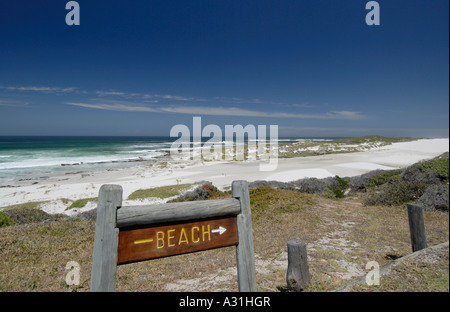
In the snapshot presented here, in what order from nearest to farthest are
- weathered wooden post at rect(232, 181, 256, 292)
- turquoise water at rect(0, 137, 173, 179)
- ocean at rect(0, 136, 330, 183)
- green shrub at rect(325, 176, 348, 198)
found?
1. weathered wooden post at rect(232, 181, 256, 292)
2. green shrub at rect(325, 176, 348, 198)
3. ocean at rect(0, 136, 330, 183)
4. turquoise water at rect(0, 137, 173, 179)

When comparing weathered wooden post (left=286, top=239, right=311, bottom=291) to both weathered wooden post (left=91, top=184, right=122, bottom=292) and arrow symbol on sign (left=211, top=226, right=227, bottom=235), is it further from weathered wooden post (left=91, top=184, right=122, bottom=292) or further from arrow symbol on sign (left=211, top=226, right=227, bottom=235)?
weathered wooden post (left=91, top=184, right=122, bottom=292)

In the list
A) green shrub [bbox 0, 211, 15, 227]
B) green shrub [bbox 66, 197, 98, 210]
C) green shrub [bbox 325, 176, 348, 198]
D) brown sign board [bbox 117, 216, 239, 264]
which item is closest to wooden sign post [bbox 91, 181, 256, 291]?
brown sign board [bbox 117, 216, 239, 264]

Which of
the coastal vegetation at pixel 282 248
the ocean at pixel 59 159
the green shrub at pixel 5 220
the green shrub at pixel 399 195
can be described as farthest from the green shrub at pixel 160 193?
the ocean at pixel 59 159

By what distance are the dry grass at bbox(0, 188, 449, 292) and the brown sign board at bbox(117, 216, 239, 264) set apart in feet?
7.12

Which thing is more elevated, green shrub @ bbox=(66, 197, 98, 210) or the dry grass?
the dry grass

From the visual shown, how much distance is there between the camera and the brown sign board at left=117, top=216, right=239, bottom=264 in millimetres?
2645

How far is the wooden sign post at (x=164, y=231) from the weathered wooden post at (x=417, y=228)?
4346 millimetres

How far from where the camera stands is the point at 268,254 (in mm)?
6434

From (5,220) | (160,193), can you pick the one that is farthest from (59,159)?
(5,220)

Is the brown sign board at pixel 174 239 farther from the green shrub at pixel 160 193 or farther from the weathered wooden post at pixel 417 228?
the green shrub at pixel 160 193

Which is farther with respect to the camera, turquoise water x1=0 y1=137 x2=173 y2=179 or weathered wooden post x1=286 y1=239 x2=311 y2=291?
turquoise water x1=0 y1=137 x2=173 y2=179
